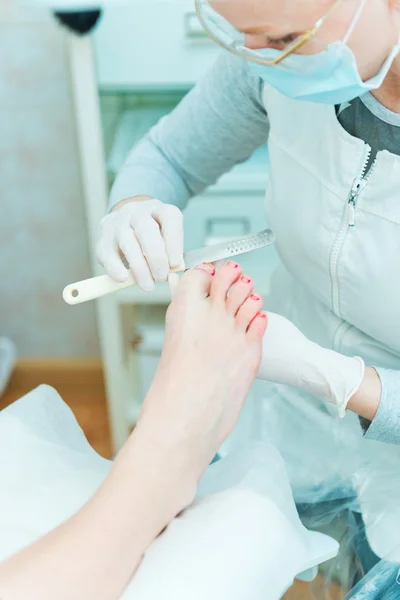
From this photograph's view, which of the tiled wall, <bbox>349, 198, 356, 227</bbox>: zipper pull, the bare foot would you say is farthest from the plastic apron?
the tiled wall

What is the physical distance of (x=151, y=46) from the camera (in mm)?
1140

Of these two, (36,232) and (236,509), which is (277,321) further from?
(36,232)

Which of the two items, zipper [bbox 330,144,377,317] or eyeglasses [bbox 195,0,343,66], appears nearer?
eyeglasses [bbox 195,0,343,66]

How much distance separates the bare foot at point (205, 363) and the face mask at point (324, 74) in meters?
0.22

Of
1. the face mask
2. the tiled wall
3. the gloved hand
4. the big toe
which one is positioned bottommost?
the tiled wall

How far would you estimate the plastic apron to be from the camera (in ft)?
2.56

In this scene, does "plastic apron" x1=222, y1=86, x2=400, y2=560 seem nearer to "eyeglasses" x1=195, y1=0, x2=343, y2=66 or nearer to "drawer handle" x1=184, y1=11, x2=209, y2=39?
"eyeglasses" x1=195, y1=0, x2=343, y2=66

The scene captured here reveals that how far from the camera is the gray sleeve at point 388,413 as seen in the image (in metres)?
0.76

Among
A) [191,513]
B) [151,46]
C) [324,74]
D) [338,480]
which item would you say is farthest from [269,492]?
[151,46]

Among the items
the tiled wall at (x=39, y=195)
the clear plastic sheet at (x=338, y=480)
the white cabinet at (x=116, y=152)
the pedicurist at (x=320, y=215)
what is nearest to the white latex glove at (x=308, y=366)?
the pedicurist at (x=320, y=215)

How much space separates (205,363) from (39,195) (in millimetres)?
1005

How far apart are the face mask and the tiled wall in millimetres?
877

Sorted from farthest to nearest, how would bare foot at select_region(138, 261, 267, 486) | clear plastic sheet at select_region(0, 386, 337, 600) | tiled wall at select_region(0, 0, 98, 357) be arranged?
tiled wall at select_region(0, 0, 98, 357) < bare foot at select_region(138, 261, 267, 486) < clear plastic sheet at select_region(0, 386, 337, 600)

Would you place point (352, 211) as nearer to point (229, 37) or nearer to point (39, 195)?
point (229, 37)
